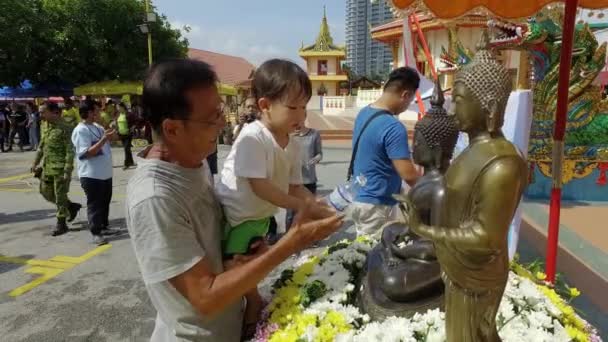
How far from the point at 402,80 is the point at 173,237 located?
6.03 feet

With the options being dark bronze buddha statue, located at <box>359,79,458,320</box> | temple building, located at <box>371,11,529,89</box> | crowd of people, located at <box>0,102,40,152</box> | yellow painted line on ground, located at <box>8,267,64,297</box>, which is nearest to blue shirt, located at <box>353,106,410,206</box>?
dark bronze buddha statue, located at <box>359,79,458,320</box>

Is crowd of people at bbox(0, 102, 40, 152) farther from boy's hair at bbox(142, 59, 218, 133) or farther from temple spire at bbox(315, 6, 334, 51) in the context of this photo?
temple spire at bbox(315, 6, 334, 51)

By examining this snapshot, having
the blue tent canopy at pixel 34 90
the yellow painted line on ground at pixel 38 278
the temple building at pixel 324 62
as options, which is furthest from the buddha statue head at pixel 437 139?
the temple building at pixel 324 62

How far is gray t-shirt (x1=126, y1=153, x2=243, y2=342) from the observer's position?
1201 millimetres

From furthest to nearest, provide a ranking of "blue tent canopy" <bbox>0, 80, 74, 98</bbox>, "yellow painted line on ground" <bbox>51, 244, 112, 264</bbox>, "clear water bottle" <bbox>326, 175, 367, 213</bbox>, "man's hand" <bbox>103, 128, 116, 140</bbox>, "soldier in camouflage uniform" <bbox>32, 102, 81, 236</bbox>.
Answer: "blue tent canopy" <bbox>0, 80, 74, 98</bbox> → "soldier in camouflage uniform" <bbox>32, 102, 81, 236</bbox> → "man's hand" <bbox>103, 128, 116, 140</bbox> → "yellow painted line on ground" <bbox>51, 244, 112, 264</bbox> → "clear water bottle" <bbox>326, 175, 367, 213</bbox>

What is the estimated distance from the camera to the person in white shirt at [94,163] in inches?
186

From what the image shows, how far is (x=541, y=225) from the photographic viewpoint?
4.82 metres

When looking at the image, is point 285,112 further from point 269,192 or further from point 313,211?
point 313,211

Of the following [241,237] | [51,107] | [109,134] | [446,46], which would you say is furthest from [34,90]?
[241,237]

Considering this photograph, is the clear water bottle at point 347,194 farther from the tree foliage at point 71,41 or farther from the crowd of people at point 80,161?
the tree foliage at point 71,41

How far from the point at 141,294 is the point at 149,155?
9.11ft

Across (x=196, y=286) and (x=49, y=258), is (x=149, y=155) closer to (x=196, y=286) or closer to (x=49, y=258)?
(x=196, y=286)

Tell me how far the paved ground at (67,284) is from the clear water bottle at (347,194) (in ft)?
5.47

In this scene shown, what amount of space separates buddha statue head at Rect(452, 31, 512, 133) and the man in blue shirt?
131 cm
